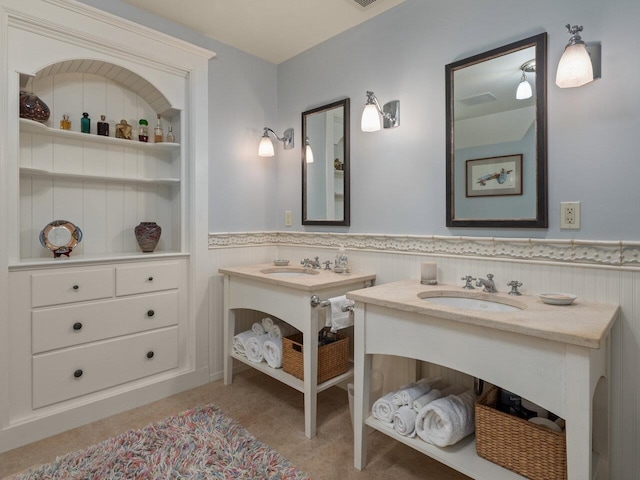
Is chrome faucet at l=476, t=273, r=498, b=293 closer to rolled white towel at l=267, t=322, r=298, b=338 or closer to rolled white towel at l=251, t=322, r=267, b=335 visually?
rolled white towel at l=267, t=322, r=298, b=338

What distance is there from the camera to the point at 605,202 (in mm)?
1440

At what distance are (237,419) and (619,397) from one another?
5.81 ft

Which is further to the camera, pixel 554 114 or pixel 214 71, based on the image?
pixel 214 71

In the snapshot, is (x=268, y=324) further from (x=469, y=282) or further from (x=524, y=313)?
(x=524, y=313)

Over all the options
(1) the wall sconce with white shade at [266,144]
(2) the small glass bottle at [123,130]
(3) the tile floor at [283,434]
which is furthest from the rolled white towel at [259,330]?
(2) the small glass bottle at [123,130]

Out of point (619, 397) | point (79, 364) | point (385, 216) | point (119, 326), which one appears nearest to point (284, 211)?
point (385, 216)

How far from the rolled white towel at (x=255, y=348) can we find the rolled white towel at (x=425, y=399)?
3.46 feet

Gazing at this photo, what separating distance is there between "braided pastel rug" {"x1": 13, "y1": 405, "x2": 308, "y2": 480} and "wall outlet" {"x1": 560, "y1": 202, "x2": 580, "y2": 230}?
1.53 meters

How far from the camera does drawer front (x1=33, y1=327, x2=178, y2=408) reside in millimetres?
1878

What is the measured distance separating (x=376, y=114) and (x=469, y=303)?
3.65 feet

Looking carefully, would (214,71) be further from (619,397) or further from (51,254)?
(619,397)

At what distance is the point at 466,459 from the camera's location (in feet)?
4.35

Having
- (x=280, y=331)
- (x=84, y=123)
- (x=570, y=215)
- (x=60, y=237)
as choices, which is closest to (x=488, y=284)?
(x=570, y=215)

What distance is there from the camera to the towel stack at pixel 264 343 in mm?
2168
